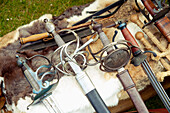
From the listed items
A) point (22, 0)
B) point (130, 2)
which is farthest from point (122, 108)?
point (22, 0)

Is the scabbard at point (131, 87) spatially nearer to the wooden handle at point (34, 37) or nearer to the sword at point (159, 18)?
the sword at point (159, 18)

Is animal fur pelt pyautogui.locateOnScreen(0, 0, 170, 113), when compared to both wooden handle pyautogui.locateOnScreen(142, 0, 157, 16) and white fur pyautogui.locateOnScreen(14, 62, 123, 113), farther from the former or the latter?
wooden handle pyautogui.locateOnScreen(142, 0, 157, 16)

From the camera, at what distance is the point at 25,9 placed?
10.6 ft

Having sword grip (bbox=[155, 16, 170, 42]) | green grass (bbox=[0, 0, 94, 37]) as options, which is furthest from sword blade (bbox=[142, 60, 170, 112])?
green grass (bbox=[0, 0, 94, 37])

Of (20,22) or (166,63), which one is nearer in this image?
(166,63)

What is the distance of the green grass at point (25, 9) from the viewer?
3189 millimetres

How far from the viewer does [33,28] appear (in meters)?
2.22

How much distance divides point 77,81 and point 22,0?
2.22 metres

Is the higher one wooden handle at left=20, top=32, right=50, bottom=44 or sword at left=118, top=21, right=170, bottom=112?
wooden handle at left=20, top=32, right=50, bottom=44

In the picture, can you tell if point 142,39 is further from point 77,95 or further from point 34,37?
point 34,37

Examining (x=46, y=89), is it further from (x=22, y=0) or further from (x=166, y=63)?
(x=22, y=0)

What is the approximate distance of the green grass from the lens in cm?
319

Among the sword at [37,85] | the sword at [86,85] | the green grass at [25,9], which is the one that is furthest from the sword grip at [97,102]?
the green grass at [25,9]

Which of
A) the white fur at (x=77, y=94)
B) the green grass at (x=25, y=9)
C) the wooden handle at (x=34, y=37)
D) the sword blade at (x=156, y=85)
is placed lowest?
the sword blade at (x=156, y=85)
